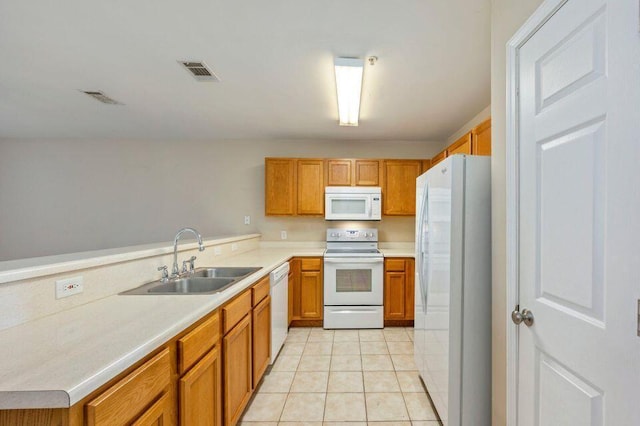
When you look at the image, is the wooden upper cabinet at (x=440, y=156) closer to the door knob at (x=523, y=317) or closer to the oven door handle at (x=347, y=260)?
the oven door handle at (x=347, y=260)

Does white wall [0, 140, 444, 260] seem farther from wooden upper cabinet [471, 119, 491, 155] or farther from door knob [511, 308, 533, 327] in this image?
door knob [511, 308, 533, 327]

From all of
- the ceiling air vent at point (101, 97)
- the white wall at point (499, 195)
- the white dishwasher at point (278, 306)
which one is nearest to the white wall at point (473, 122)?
the white wall at point (499, 195)

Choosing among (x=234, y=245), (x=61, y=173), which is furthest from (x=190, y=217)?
(x=61, y=173)

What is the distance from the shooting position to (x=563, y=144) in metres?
0.93

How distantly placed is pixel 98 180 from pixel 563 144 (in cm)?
524

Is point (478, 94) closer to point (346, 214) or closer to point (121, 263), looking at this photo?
point (346, 214)

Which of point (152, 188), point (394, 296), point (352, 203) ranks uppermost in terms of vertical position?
point (152, 188)

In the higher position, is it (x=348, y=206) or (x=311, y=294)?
(x=348, y=206)

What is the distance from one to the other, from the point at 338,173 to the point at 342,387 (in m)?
2.49

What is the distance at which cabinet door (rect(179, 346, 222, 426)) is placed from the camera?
43.8 inches

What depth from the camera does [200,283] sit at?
6.62 feet

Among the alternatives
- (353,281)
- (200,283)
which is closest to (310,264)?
(353,281)

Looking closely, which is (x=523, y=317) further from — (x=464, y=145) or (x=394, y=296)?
(x=394, y=296)

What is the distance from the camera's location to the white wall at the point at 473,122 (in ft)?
9.39
